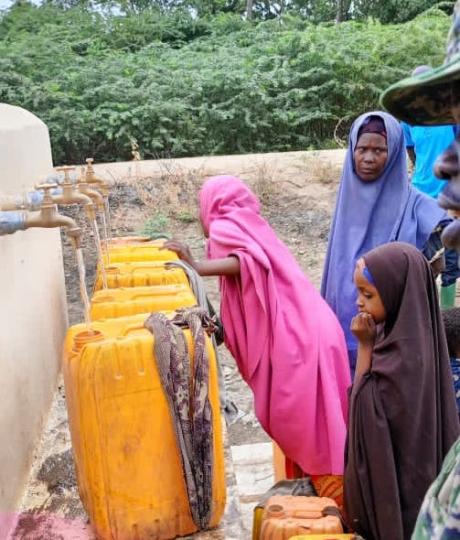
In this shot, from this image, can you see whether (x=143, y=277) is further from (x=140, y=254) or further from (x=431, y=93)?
(x=431, y=93)

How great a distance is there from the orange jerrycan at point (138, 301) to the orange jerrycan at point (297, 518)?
0.62m

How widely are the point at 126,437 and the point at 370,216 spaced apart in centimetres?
153

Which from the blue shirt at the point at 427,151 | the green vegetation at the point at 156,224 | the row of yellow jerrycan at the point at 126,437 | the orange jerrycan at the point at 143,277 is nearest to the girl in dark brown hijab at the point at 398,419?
the row of yellow jerrycan at the point at 126,437

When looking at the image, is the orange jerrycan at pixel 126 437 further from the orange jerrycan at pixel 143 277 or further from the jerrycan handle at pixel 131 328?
the orange jerrycan at pixel 143 277

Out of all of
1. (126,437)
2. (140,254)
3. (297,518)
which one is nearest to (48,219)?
(126,437)

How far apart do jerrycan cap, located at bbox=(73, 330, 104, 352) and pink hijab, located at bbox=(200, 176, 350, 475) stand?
2.91ft

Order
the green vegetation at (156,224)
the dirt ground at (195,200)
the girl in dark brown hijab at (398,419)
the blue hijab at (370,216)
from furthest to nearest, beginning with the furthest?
the green vegetation at (156,224)
the dirt ground at (195,200)
the blue hijab at (370,216)
the girl in dark brown hijab at (398,419)

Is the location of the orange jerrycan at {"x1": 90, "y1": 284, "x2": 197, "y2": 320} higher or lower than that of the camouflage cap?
lower

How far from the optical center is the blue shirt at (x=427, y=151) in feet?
12.7

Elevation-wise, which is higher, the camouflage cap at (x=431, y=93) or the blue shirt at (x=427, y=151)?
the camouflage cap at (x=431, y=93)

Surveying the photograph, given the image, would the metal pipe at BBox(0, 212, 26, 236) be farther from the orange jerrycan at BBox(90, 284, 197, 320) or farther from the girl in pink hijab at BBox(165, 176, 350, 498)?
the girl in pink hijab at BBox(165, 176, 350, 498)

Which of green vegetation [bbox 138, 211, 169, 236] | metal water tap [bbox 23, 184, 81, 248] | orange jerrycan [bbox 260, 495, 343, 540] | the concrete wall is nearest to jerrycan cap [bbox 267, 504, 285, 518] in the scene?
orange jerrycan [bbox 260, 495, 343, 540]

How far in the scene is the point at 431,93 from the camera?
83cm

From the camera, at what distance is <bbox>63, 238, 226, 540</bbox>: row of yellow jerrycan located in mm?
1607
